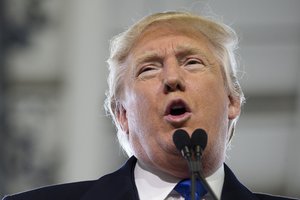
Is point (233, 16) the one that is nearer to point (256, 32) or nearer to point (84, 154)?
point (256, 32)

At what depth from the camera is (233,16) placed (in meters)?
4.02

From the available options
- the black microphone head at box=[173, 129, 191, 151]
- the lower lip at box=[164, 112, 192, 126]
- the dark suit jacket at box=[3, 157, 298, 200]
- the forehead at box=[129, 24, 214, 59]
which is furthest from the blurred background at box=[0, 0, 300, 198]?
the black microphone head at box=[173, 129, 191, 151]

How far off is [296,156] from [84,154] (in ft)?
3.29

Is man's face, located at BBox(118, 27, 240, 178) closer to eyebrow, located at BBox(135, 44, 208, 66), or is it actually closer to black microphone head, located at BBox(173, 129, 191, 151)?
eyebrow, located at BBox(135, 44, 208, 66)

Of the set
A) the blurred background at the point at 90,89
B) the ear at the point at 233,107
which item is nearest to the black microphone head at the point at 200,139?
the ear at the point at 233,107

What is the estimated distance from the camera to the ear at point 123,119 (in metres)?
2.41

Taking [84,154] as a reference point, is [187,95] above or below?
above

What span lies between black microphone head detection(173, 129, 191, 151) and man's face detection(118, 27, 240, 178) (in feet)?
0.58

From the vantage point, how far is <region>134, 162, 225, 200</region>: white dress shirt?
2221 mm

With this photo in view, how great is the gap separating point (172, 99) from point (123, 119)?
0.29 m

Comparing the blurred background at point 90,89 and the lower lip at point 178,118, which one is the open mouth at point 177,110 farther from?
the blurred background at point 90,89

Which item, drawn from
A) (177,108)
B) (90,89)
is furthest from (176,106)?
(90,89)

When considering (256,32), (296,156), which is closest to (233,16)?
(256,32)

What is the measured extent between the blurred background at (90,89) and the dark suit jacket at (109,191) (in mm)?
1418
